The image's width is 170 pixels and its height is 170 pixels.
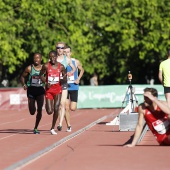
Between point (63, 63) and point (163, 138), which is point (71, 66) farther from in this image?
point (163, 138)

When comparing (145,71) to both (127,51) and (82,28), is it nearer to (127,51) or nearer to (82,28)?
(127,51)

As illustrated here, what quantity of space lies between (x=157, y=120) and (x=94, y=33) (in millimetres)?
53148

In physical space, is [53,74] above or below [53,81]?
above

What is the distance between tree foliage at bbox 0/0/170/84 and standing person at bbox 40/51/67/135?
1385 inches

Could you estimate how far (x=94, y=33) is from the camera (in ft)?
222

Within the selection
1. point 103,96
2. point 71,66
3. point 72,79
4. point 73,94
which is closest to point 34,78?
point 71,66

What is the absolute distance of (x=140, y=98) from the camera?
45188 mm

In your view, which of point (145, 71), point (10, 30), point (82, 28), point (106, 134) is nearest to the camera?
point (106, 134)

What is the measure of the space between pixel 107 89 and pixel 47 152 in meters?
32.4

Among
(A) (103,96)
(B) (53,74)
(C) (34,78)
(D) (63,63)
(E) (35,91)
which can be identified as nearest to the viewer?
(B) (53,74)

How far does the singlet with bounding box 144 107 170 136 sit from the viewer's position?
48.0ft

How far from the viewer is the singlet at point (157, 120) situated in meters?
14.6

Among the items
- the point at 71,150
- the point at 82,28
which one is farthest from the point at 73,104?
the point at 82,28

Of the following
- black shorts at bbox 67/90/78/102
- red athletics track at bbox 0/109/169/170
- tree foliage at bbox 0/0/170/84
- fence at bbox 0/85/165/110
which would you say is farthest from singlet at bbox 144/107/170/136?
tree foliage at bbox 0/0/170/84
